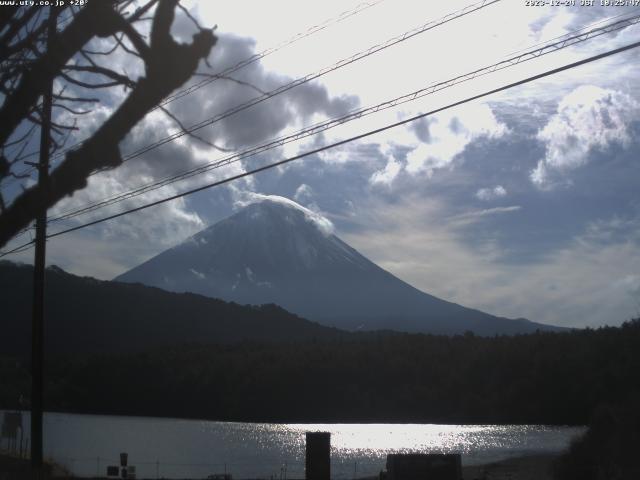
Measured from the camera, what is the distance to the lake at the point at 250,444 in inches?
1993

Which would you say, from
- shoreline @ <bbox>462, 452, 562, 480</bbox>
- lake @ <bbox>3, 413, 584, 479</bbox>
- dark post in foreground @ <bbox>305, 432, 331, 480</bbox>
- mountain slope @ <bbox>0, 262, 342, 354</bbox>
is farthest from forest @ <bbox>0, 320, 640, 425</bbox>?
dark post in foreground @ <bbox>305, 432, 331, 480</bbox>

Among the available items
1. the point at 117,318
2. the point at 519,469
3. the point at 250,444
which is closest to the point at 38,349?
the point at 519,469

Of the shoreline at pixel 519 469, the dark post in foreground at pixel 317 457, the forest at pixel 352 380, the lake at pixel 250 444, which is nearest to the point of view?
the dark post in foreground at pixel 317 457

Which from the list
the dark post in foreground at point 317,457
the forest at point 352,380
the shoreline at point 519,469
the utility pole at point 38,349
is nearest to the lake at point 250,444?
the forest at point 352,380

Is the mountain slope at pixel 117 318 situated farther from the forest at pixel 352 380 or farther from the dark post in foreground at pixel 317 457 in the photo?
the dark post in foreground at pixel 317 457

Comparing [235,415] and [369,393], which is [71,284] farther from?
[369,393]

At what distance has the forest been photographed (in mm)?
92500

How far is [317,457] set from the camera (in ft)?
55.2

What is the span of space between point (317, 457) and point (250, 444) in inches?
2203

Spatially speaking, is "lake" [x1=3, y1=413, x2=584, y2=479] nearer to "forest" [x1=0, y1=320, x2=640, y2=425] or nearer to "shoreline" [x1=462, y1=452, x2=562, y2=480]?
"forest" [x1=0, y1=320, x2=640, y2=425]

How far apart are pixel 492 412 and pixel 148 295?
3121 inches

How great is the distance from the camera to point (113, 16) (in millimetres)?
5039

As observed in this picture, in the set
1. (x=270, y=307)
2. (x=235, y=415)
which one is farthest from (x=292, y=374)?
(x=270, y=307)

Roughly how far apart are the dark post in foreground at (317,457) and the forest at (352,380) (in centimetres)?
7530
